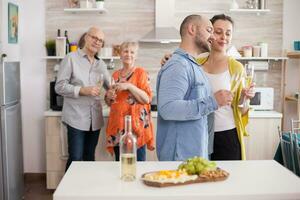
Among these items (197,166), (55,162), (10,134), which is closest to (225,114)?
(197,166)

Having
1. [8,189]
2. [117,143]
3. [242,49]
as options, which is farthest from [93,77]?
[242,49]

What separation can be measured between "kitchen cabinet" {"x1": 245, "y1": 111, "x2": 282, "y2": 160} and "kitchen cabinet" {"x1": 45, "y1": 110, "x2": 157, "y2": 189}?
979 mm

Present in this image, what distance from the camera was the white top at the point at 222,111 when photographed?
273 centimetres

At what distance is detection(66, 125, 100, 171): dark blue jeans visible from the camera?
3.83 meters

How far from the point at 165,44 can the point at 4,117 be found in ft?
6.56

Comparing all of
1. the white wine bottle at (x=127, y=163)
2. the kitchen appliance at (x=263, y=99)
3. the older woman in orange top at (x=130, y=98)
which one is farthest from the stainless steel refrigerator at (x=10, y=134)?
the kitchen appliance at (x=263, y=99)

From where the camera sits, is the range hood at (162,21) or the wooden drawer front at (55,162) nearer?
the wooden drawer front at (55,162)

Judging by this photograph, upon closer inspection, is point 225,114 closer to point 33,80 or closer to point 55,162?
point 55,162

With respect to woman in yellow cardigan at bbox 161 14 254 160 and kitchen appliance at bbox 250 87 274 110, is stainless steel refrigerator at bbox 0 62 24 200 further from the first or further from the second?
kitchen appliance at bbox 250 87 274 110

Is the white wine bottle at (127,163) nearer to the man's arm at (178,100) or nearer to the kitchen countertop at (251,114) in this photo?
the man's arm at (178,100)

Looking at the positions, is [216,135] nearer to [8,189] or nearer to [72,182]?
[72,182]

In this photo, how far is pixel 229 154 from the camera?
9.00ft

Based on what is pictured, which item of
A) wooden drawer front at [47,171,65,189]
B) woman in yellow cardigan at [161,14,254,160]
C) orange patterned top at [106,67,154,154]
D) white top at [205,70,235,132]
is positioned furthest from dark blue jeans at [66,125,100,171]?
white top at [205,70,235,132]

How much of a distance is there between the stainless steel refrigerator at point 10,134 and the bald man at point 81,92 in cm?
40
